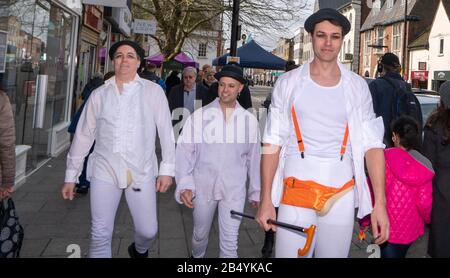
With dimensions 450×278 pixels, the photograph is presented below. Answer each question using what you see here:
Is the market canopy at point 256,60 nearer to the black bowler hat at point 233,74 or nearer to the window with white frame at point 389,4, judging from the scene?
the black bowler hat at point 233,74

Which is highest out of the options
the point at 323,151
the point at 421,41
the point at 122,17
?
the point at 323,151

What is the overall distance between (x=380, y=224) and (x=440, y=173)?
0.96m

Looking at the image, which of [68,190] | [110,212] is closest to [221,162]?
[110,212]

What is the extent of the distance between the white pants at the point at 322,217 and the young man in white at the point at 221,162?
1.12 meters

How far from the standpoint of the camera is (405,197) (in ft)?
11.5

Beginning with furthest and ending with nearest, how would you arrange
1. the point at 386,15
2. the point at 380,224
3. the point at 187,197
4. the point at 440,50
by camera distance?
the point at 386,15 < the point at 440,50 < the point at 187,197 < the point at 380,224

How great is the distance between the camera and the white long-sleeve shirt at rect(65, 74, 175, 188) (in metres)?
3.43

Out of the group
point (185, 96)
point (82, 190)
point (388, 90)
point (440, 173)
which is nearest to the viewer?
point (440, 173)

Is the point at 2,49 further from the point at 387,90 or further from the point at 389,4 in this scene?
the point at 389,4

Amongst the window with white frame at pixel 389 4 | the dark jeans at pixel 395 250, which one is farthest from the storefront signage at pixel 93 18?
the window with white frame at pixel 389 4

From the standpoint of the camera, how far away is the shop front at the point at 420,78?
3631 centimetres

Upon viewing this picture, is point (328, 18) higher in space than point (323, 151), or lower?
higher
